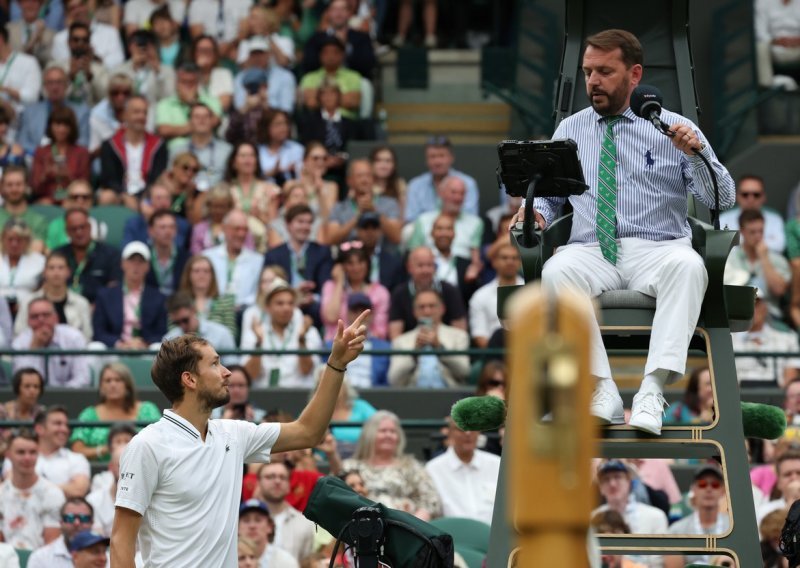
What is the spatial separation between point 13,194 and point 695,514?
21.7 feet

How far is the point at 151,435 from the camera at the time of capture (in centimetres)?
605

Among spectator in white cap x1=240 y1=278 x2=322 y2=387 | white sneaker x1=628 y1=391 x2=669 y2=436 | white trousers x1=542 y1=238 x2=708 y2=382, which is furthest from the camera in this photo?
spectator in white cap x1=240 y1=278 x2=322 y2=387

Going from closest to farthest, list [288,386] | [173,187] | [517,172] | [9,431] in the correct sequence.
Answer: [517,172], [9,431], [288,386], [173,187]

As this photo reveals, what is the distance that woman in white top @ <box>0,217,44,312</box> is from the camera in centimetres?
1300

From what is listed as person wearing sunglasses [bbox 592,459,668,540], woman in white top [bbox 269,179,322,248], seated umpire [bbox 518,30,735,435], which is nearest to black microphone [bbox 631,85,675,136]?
seated umpire [bbox 518,30,735,435]

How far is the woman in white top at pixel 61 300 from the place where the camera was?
12492mm

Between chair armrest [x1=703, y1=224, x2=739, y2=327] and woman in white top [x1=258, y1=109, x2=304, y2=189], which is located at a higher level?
woman in white top [x1=258, y1=109, x2=304, y2=189]

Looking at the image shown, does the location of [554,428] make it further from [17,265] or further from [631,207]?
[17,265]

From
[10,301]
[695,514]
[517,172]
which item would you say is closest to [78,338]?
[10,301]

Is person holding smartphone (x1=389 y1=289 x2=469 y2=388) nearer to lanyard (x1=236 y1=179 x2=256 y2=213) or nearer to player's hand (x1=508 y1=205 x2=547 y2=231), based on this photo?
lanyard (x1=236 y1=179 x2=256 y2=213)

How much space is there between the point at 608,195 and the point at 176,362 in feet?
6.88

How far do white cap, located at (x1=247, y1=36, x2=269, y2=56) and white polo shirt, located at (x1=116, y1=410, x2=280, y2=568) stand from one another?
9.55 meters

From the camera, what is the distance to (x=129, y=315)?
12586 mm

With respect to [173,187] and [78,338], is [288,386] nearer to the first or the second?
[78,338]
